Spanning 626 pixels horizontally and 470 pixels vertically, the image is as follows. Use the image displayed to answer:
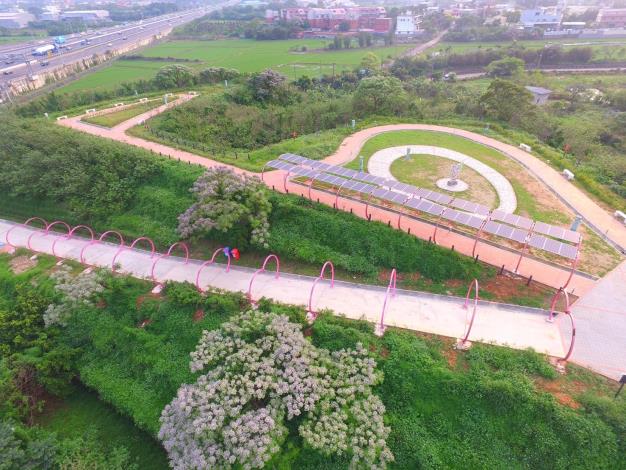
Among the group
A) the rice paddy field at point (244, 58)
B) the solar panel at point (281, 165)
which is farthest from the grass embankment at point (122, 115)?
the rice paddy field at point (244, 58)

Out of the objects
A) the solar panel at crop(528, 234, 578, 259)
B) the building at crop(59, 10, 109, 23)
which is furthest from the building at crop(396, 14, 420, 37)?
the building at crop(59, 10, 109, 23)

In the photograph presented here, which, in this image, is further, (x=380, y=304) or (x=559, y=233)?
(x=559, y=233)

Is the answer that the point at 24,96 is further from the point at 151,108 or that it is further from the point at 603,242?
the point at 603,242

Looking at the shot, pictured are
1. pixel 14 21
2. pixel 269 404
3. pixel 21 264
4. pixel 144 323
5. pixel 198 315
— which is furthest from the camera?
pixel 14 21

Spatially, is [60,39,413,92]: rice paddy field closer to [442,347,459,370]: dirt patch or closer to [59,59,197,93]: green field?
[59,59,197,93]: green field

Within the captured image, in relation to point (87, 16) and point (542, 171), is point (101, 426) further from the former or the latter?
point (87, 16)

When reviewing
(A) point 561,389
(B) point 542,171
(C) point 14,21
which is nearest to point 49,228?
(A) point 561,389

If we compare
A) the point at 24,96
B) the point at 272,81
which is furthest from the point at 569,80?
the point at 24,96
